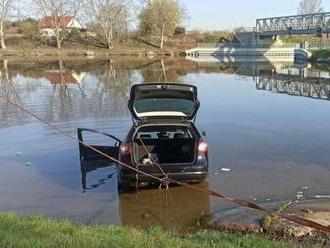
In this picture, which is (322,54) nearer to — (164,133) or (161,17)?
(161,17)

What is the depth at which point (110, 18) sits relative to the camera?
3403 inches

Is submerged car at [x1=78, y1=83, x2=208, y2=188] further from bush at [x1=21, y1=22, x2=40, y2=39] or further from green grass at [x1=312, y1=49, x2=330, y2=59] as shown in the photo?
bush at [x1=21, y1=22, x2=40, y2=39]

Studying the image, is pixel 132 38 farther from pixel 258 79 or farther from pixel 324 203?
pixel 324 203

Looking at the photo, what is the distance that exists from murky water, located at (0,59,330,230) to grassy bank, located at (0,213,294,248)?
1.48 meters

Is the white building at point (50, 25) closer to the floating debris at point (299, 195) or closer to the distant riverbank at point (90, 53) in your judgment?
the distant riverbank at point (90, 53)

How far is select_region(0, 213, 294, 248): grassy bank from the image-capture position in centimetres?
602

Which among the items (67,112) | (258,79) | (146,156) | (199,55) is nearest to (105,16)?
(199,55)

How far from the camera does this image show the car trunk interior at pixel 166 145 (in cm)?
1074

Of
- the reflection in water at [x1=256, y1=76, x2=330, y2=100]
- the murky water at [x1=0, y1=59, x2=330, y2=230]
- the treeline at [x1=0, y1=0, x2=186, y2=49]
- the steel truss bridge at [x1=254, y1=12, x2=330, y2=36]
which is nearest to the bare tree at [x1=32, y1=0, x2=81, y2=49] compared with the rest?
the treeline at [x1=0, y1=0, x2=186, y2=49]

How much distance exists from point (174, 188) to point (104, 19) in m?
79.0

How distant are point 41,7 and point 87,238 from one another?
85.9 meters

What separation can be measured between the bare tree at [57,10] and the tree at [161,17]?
11.8 m

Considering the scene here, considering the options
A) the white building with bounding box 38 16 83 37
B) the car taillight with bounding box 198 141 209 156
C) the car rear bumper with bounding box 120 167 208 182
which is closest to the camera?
the car rear bumper with bounding box 120 167 208 182

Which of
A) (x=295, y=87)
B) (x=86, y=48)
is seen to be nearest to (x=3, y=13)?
(x=86, y=48)
